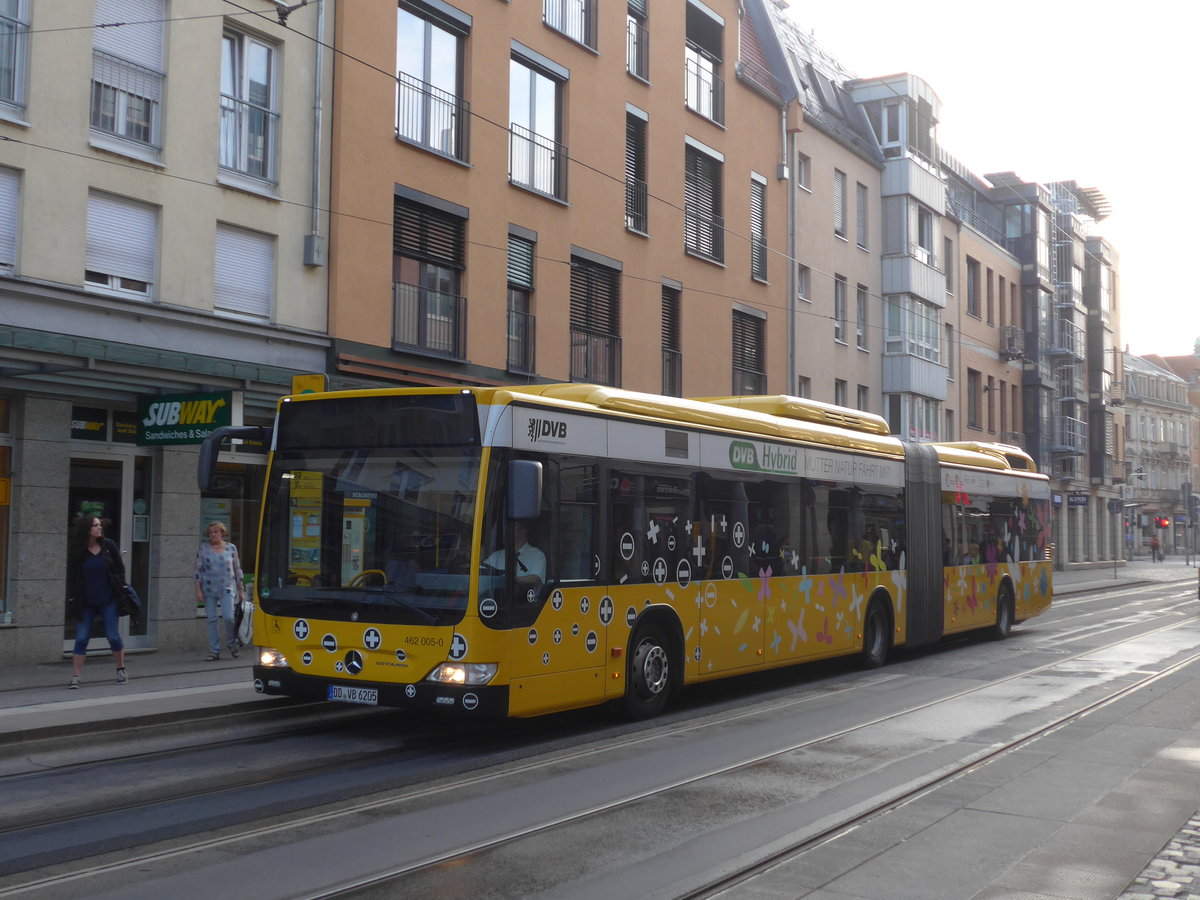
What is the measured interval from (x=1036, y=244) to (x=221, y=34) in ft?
141

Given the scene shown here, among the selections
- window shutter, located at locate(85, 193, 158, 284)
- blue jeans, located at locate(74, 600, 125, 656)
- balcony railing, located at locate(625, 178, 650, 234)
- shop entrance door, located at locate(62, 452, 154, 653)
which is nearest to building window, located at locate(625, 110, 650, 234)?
balcony railing, located at locate(625, 178, 650, 234)

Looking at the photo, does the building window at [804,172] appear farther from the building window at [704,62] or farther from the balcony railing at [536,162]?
the balcony railing at [536,162]

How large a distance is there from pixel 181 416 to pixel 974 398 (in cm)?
3722

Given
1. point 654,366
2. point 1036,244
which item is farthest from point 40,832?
point 1036,244

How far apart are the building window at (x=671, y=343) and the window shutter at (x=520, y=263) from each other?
193 inches

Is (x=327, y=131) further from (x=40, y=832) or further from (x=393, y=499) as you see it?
(x=40, y=832)

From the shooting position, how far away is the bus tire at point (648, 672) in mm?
11211

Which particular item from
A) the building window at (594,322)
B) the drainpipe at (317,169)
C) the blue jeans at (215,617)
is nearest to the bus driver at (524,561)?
the blue jeans at (215,617)

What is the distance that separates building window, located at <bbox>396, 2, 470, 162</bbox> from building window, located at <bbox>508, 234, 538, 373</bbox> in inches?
80.9

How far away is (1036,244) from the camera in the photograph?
53.1 m

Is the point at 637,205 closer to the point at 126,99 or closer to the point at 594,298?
the point at 594,298

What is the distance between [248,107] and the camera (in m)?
17.8

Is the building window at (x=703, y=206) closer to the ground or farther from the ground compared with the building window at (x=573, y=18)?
closer to the ground

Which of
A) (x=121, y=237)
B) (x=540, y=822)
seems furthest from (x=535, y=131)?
(x=540, y=822)
